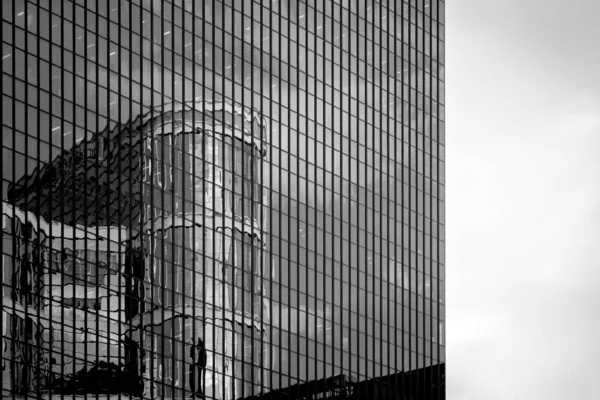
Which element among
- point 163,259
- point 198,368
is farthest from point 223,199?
point 198,368

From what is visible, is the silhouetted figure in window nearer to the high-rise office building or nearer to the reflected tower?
the reflected tower

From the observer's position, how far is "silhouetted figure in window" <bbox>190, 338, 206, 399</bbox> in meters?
104

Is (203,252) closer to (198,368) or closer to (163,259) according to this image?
(163,259)

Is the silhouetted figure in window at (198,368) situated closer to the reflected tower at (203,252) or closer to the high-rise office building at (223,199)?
the reflected tower at (203,252)

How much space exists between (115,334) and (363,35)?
145ft

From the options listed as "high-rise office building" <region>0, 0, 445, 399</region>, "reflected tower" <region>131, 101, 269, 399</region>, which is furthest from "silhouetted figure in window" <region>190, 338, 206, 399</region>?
"high-rise office building" <region>0, 0, 445, 399</region>

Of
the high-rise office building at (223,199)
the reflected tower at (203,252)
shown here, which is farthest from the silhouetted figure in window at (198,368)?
the high-rise office building at (223,199)

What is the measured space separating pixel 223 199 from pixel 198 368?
518 inches

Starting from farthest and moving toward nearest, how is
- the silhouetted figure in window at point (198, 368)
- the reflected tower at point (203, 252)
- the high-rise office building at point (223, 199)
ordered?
the silhouetted figure in window at point (198, 368)
the reflected tower at point (203, 252)
the high-rise office building at point (223, 199)

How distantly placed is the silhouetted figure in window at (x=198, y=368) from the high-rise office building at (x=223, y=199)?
192 mm

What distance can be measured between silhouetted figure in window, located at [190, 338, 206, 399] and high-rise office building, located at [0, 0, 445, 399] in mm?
192

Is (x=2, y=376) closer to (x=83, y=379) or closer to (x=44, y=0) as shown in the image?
(x=83, y=379)

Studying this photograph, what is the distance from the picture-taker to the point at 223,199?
10969 cm

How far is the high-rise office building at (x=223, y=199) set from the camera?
3693 inches
